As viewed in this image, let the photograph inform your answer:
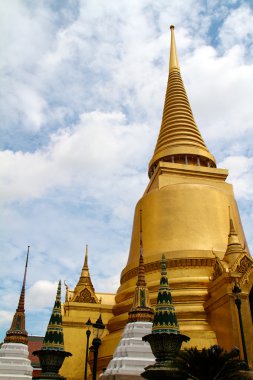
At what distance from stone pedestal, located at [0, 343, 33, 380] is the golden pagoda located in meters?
2.63

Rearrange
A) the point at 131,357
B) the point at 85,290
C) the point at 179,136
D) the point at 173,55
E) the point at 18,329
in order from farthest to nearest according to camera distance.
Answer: the point at 173,55
the point at 179,136
the point at 85,290
the point at 18,329
the point at 131,357

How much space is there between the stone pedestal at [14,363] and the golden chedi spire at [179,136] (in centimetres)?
1132

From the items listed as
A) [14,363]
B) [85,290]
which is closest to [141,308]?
[14,363]

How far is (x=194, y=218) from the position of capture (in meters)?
16.5

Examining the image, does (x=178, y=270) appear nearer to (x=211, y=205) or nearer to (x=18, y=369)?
(x=211, y=205)

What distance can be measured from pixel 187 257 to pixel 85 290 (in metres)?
4.63

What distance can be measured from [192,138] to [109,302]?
908 cm

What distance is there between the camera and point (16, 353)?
1231 centimetres

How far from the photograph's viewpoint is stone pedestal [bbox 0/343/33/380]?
11.9m

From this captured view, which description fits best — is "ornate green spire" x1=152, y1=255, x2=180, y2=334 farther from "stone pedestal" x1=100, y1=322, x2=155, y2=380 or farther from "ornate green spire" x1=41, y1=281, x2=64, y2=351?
"stone pedestal" x1=100, y1=322, x2=155, y2=380

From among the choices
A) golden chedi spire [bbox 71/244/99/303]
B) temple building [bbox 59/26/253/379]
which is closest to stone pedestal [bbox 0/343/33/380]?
temple building [bbox 59/26/253/379]

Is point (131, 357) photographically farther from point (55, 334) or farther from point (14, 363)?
point (14, 363)

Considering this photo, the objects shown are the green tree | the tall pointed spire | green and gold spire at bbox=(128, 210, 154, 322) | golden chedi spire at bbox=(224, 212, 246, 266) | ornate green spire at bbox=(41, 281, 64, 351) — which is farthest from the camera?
golden chedi spire at bbox=(224, 212, 246, 266)

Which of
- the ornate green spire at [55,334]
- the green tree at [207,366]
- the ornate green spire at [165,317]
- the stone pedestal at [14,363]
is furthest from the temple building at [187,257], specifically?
the green tree at [207,366]
